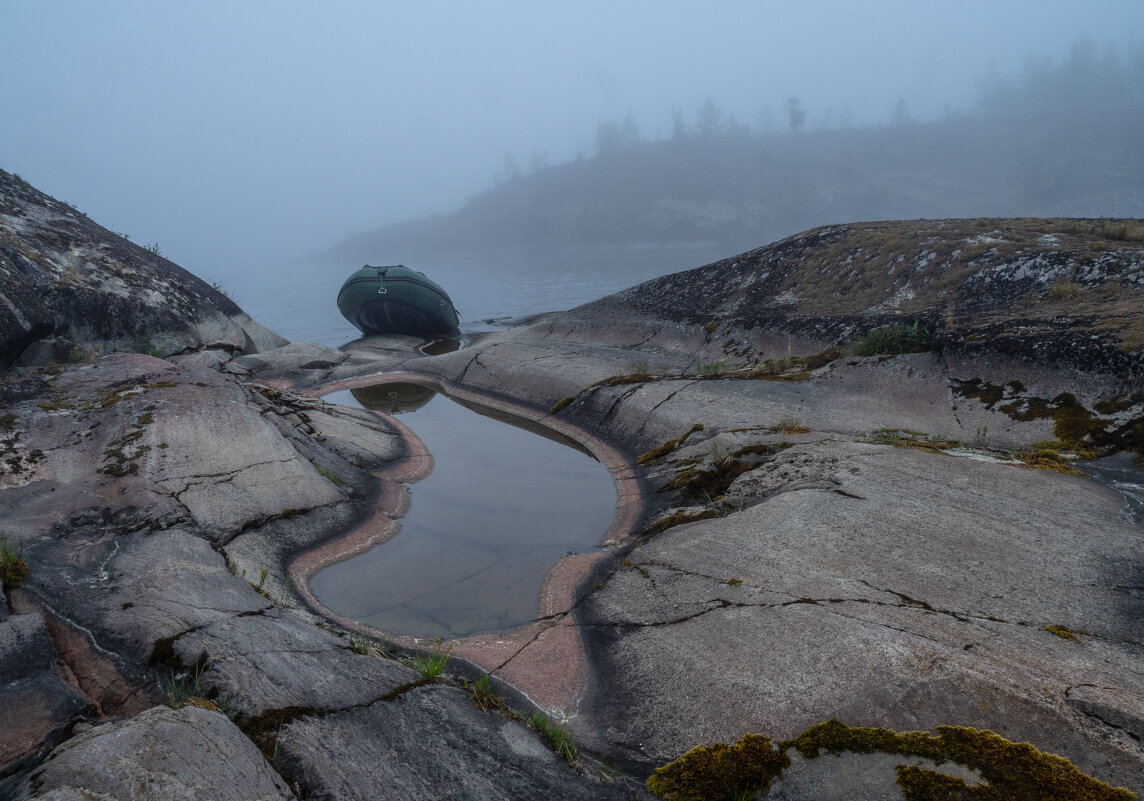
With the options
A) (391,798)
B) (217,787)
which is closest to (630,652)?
(391,798)

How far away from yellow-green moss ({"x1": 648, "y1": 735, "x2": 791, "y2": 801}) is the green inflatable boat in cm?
2177

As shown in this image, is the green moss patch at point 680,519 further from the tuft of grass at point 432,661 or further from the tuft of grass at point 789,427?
the tuft of grass at point 432,661

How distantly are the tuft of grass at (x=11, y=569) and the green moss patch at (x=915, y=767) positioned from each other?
15.7 feet

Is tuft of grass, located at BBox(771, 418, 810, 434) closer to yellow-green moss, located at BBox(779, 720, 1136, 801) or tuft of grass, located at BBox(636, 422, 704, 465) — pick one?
tuft of grass, located at BBox(636, 422, 704, 465)

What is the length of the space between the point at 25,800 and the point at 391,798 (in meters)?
1.54

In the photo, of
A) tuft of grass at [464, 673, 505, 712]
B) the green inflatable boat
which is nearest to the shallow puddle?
tuft of grass at [464, 673, 505, 712]

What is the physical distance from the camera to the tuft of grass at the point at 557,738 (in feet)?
13.9

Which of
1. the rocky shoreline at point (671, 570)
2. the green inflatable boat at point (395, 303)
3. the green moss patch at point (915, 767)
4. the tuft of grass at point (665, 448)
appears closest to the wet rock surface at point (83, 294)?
the rocky shoreline at point (671, 570)

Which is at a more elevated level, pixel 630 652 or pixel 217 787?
pixel 217 787

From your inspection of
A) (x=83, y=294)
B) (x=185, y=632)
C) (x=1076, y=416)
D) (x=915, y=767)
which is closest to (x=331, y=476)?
(x=185, y=632)

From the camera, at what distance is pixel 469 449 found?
12.0 metres

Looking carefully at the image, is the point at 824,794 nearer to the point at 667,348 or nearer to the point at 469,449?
the point at 469,449

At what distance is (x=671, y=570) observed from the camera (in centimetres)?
659

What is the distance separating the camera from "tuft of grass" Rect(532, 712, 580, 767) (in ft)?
13.9
